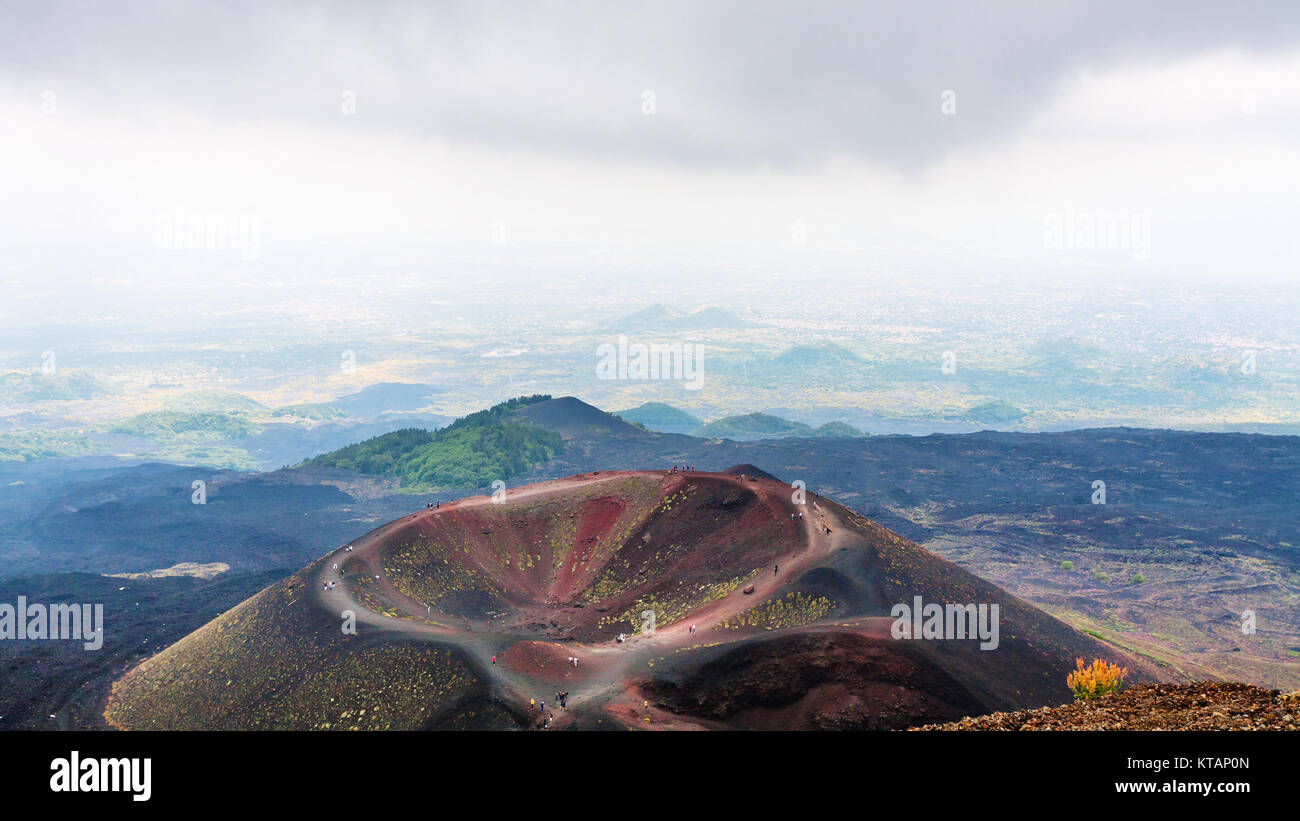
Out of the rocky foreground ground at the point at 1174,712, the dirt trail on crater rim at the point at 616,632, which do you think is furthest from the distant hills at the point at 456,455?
the rocky foreground ground at the point at 1174,712

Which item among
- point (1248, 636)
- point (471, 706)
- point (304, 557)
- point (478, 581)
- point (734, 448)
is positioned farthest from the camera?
point (734, 448)

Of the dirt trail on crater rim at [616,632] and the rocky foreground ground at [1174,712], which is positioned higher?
the rocky foreground ground at [1174,712]

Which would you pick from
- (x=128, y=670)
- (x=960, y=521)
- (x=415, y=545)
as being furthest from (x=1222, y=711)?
(x=960, y=521)

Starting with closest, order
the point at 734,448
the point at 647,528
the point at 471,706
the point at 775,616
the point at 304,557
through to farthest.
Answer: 1. the point at 471,706
2. the point at 775,616
3. the point at 647,528
4. the point at 304,557
5. the point at 734,448

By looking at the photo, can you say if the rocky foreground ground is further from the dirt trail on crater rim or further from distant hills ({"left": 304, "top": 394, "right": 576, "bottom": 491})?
distant hills ({"left": 304, "top": 394, "right": 576, "bottom": 491})

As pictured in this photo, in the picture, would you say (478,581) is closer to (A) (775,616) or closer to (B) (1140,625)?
(A) (775,616)

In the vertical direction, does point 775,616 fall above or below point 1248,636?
above

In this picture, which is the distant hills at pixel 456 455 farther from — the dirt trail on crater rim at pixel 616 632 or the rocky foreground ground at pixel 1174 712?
the rocky foreground ground at pixel 1174 712
